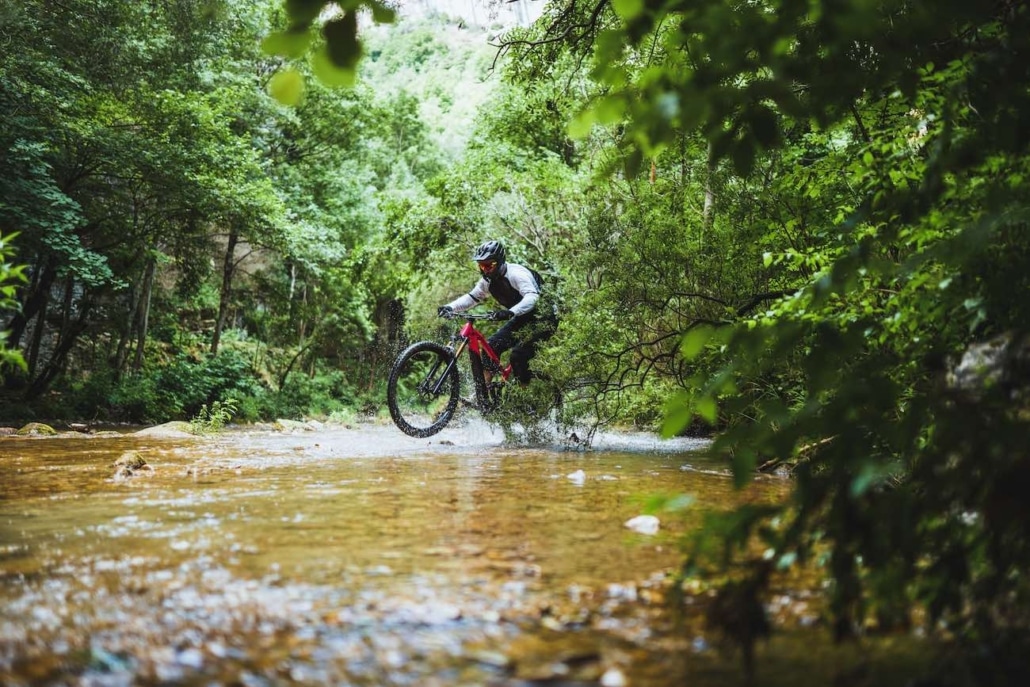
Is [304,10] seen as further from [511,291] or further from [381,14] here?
[511,291]

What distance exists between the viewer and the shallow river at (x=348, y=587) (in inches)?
44.7

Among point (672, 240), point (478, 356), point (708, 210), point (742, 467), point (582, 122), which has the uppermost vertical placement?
point (708, 210)

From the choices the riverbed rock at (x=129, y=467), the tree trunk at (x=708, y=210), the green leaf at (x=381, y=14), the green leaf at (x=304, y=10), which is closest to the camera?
the green leaf at (x=304, y=10)

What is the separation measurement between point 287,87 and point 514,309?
5.11 meters

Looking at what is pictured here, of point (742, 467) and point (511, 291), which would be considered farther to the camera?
point (511, 291)

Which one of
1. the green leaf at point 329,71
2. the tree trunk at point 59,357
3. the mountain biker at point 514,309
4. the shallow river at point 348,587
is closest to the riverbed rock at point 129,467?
the shallow river at point 348,587

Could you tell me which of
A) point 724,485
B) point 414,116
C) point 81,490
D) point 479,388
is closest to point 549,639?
point 724,485

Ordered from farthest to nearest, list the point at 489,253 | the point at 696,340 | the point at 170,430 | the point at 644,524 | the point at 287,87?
the point at 170,430
the point at 489,253
the point at 644,524
the point at 696,340
the point at 287,87

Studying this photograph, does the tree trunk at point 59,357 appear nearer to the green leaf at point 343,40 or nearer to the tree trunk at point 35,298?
the tree trunk at point 35,298

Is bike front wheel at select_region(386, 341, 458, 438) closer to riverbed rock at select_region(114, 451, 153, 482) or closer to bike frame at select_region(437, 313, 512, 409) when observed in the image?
bike frame at select_region(437, 313, 512, 409)

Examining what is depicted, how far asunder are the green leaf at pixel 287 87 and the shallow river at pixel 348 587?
3.40ft

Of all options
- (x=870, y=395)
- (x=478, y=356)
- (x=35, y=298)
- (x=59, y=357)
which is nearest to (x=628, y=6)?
(x=870, y=395)

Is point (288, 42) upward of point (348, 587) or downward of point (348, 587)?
upward

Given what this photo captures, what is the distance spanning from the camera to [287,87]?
112 cm
